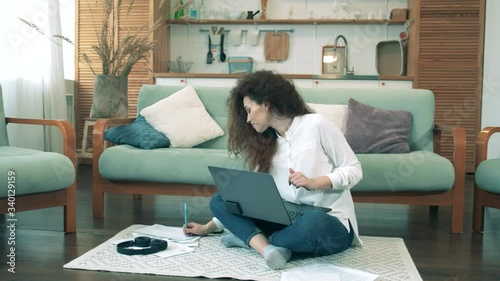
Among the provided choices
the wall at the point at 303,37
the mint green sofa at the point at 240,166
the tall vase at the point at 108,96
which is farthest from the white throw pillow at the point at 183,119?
the wall at the point at 303,37

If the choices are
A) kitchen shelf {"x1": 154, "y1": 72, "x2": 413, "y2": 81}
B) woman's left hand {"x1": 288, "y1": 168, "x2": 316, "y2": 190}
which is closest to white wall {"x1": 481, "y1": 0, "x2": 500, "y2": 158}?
kitchen shelf {"x1": 154, "y1": 72, "x2": 413, "y2": 81}

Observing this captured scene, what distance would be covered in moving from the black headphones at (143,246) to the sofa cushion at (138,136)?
96cm

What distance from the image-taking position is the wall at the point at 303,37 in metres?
6.53

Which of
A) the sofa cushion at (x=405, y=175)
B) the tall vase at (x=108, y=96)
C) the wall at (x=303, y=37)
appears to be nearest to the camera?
the sofa cushion at (x=405, y=175)

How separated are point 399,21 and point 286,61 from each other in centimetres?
134

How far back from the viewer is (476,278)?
2320 millimetres

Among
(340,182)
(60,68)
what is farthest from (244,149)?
(60,68)

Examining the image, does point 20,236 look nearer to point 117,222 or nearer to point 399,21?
point 117,222

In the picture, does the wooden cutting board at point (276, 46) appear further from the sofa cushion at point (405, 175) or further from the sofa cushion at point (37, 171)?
the sofa cushion at point (37, 171)

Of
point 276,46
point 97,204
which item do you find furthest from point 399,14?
point 97,204

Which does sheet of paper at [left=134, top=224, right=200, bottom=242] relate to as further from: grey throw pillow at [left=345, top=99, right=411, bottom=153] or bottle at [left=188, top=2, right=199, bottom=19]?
bottle at [left=188, top=2, right=199, bottom=19]

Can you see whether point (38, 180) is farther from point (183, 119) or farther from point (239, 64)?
point (239, 64)

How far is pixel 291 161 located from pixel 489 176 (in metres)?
1.28

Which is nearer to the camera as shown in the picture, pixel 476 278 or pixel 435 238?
pixel 476 278
